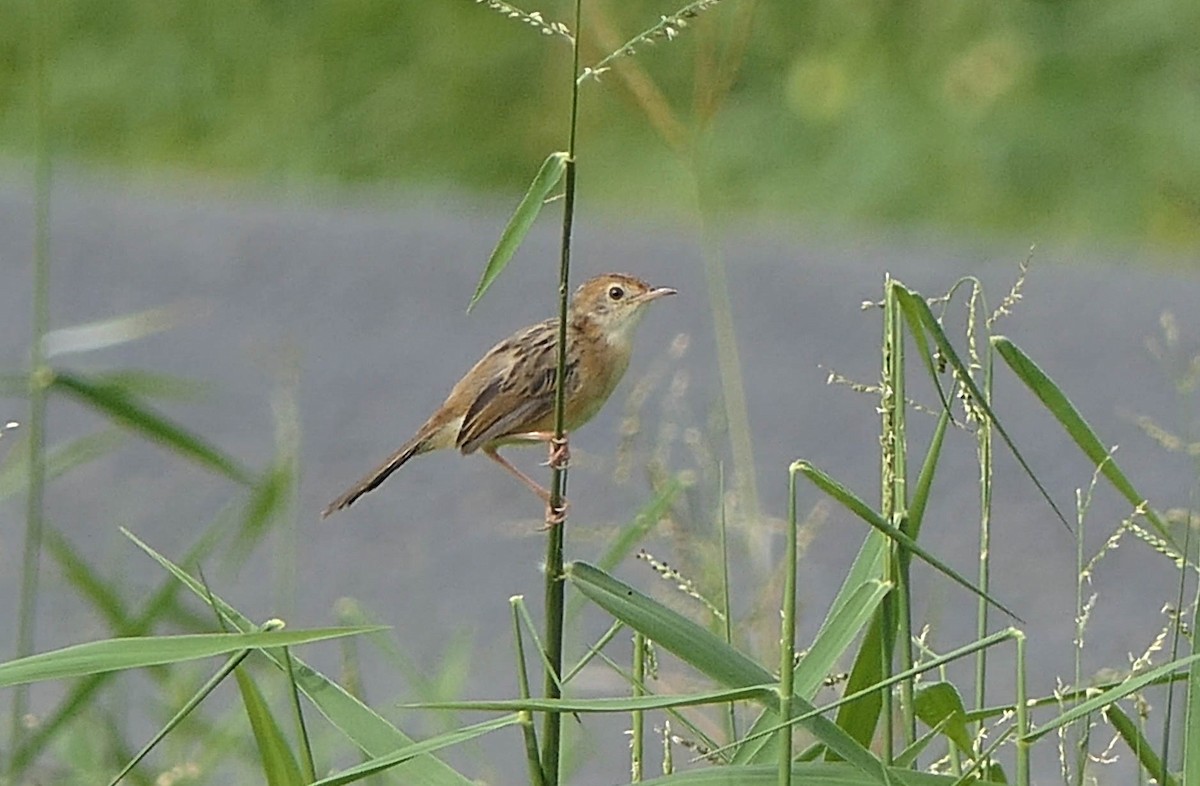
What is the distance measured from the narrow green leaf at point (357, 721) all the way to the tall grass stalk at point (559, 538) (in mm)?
179

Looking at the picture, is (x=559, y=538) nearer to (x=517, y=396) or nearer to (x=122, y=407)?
(x=122, y=407)

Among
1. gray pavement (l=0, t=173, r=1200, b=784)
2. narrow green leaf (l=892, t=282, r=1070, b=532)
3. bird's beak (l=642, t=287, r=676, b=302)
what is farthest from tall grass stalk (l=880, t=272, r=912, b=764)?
gray pavement (l=0, t=173, r=1200, b=784)

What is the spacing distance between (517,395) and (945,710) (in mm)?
1291

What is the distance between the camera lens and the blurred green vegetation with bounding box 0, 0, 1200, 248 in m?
11.5

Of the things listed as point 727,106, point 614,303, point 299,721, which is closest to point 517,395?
point 614,303

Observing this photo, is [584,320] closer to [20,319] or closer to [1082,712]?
[1082,712]

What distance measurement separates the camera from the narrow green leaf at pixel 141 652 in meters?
2.22

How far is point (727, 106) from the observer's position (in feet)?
41.9

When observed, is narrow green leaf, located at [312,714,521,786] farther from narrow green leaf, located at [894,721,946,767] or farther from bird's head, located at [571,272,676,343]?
bird's head, located at [571,272,676,343]

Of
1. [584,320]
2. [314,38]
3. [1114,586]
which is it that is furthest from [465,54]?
[584,320]

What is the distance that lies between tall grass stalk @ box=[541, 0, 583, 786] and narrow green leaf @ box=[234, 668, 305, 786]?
0.37 m

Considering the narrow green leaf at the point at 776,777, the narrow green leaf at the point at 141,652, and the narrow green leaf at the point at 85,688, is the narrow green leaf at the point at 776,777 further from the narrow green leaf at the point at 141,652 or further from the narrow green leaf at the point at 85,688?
the narrow green leaf at the point at 85,688

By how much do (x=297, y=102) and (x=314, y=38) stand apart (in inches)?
33.0

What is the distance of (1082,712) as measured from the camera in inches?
86.0
